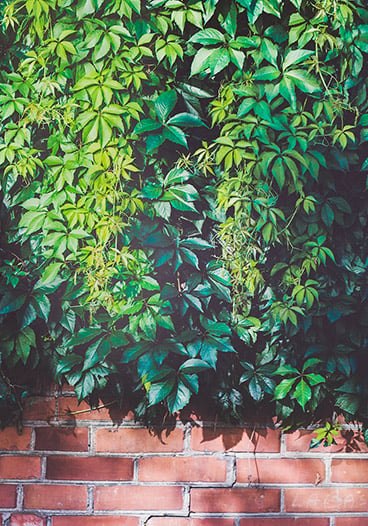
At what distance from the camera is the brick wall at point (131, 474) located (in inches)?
58.4

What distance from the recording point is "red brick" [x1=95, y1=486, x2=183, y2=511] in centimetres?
148

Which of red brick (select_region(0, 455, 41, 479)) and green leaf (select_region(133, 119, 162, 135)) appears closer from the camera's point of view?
green leaf (select_region(133, 119, 162, 135))

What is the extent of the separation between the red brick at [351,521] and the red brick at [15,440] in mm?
865

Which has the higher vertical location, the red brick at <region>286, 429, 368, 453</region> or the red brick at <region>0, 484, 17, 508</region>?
the red brick at <region>286, 429, 368, 453</region>

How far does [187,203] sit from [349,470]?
33.6 inches

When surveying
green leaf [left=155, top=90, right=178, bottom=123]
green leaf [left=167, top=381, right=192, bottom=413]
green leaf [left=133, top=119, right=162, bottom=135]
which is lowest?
green leaf [left=167, top=381, right=192, bottom=413]

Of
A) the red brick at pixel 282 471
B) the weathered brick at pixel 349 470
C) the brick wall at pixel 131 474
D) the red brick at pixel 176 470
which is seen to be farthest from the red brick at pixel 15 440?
the weathered brick at pixel 349 470

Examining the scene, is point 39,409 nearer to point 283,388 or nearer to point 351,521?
point 283,388

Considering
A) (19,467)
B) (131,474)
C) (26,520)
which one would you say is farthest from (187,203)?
(26,520)

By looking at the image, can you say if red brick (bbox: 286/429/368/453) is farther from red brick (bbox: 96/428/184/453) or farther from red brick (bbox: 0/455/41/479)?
red brick (bbox: 0/455/41/479)

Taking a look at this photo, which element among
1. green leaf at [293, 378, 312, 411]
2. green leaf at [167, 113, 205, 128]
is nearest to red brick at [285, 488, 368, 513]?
green leaf at [293, 378, 312, 411]

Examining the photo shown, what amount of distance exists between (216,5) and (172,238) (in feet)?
1.87

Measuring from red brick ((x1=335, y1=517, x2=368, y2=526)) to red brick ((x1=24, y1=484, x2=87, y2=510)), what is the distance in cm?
69

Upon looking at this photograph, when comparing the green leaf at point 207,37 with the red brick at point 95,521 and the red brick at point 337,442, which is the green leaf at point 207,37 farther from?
the red brick at point 95,521
